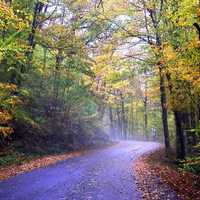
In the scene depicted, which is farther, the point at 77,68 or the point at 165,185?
the point at 77,68

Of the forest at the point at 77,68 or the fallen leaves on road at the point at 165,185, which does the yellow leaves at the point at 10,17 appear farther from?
the fallen leaves on road at the point at 165,185

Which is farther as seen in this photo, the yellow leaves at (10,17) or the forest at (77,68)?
the forest at (77,68)

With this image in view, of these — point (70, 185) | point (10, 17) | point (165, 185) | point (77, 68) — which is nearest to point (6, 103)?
point (10, 17)

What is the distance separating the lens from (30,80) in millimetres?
14844

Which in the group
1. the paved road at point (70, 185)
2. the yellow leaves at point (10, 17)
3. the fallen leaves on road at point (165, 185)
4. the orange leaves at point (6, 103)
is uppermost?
the yellow leaves at point (10, 17)

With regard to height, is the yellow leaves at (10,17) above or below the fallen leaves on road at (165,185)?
above

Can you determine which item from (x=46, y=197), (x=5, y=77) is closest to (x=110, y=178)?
(x=46, y=197)

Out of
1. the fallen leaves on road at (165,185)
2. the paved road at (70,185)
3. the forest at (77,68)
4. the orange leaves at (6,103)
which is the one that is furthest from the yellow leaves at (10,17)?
the fallen leaves on road at (165,185)

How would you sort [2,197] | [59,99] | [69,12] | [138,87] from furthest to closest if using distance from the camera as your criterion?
[138,87], [59,99], [69,12], [2,197]

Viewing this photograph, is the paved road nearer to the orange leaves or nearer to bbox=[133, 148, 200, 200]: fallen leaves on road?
bbox=[133, 148, 200, 200]: fallen leaves on road

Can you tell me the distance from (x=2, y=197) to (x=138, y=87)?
1267 inches

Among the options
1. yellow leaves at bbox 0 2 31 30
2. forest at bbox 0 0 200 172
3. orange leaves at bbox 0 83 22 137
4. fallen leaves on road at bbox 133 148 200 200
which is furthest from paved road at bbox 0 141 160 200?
→ yellow leaves at bbox 0 2 31 30

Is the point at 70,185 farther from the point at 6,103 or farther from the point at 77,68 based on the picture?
the point at 77,68

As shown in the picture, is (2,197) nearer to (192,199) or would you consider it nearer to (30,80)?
(192,199)
